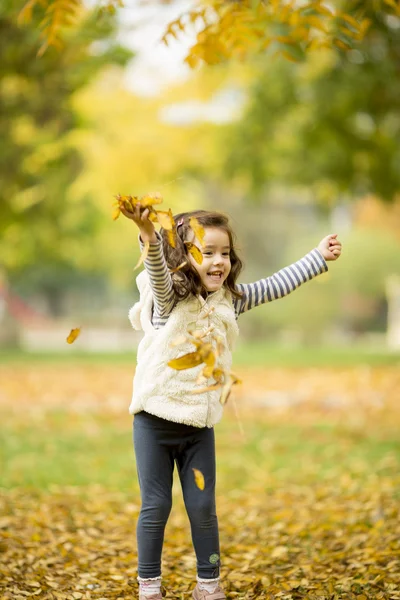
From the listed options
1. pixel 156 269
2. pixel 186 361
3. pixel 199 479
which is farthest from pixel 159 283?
pixel 199 479

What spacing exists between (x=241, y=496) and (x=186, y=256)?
10.5 feet

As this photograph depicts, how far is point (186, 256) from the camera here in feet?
9.90

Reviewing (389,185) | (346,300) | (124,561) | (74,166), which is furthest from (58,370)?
(346,300)

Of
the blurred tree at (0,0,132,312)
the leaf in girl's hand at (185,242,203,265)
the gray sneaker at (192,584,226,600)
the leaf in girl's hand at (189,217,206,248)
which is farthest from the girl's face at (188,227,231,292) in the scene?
the blurred tree at (0,0,132,312)

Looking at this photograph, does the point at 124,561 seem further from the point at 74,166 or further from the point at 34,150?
the point at 74,166

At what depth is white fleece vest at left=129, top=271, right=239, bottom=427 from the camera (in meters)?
2.96

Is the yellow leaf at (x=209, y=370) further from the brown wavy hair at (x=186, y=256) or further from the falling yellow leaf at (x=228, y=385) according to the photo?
the brown wavy hair at (x=186, y=256)

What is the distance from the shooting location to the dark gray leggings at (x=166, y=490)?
2.99m

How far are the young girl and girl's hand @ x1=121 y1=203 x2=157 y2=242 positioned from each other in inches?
9.4

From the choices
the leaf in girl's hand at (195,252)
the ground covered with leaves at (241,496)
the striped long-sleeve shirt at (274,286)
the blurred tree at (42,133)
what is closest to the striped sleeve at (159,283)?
the striped long-sleeve shirt at (274,286)

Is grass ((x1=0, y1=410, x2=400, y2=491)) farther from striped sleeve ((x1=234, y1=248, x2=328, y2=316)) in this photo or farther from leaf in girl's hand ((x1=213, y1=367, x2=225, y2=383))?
leaf in girl's hand ((x1=213, y1=367, x2=225, y2=383))

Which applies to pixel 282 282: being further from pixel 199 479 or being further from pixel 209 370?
pixel 199 479

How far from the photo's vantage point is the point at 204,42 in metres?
3.92

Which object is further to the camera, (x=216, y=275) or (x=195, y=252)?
(x=216, y=275)
